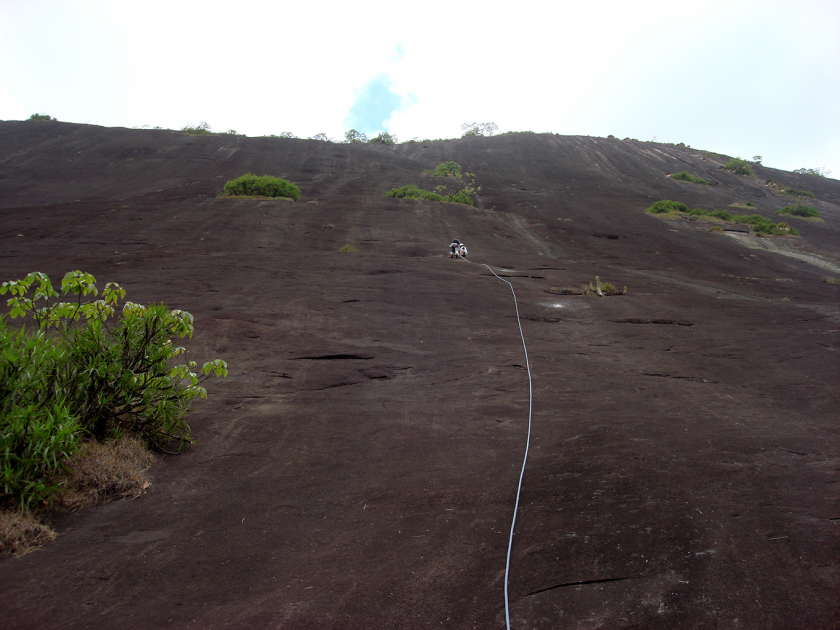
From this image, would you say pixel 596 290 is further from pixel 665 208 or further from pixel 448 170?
pixel 448 170

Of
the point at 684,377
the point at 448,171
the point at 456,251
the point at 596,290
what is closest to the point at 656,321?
the point at 596,290

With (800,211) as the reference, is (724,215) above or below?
below

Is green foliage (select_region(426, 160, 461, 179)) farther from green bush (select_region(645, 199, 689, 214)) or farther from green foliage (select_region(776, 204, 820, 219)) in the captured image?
green foliage (select_region(776, 204, 820, 219))

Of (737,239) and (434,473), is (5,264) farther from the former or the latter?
(737,239)

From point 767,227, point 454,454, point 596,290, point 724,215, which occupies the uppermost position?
point 724,215

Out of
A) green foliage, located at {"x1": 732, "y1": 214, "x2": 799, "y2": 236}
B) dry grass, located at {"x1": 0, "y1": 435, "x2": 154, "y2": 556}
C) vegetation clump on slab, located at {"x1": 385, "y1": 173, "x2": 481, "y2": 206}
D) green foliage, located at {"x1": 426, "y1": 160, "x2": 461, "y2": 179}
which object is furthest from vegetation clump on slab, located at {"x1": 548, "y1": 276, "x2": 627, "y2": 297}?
green foliage, located at {"x1": 426, "y1": 160, "x2": 461, "y2": 179}

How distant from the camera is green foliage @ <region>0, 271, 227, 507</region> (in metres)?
3.79

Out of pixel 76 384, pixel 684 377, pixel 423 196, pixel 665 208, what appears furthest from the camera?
pixel 665 208

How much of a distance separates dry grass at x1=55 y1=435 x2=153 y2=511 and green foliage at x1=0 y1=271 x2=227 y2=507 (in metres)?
0.15

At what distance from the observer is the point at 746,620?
292cm

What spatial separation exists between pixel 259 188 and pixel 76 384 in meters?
26.4

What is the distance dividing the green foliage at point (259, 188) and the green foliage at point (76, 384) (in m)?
25.4

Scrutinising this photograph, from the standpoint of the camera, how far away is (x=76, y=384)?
15.2 ft

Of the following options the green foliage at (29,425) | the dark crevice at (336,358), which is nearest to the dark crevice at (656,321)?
the dark crevice at (336,358)
